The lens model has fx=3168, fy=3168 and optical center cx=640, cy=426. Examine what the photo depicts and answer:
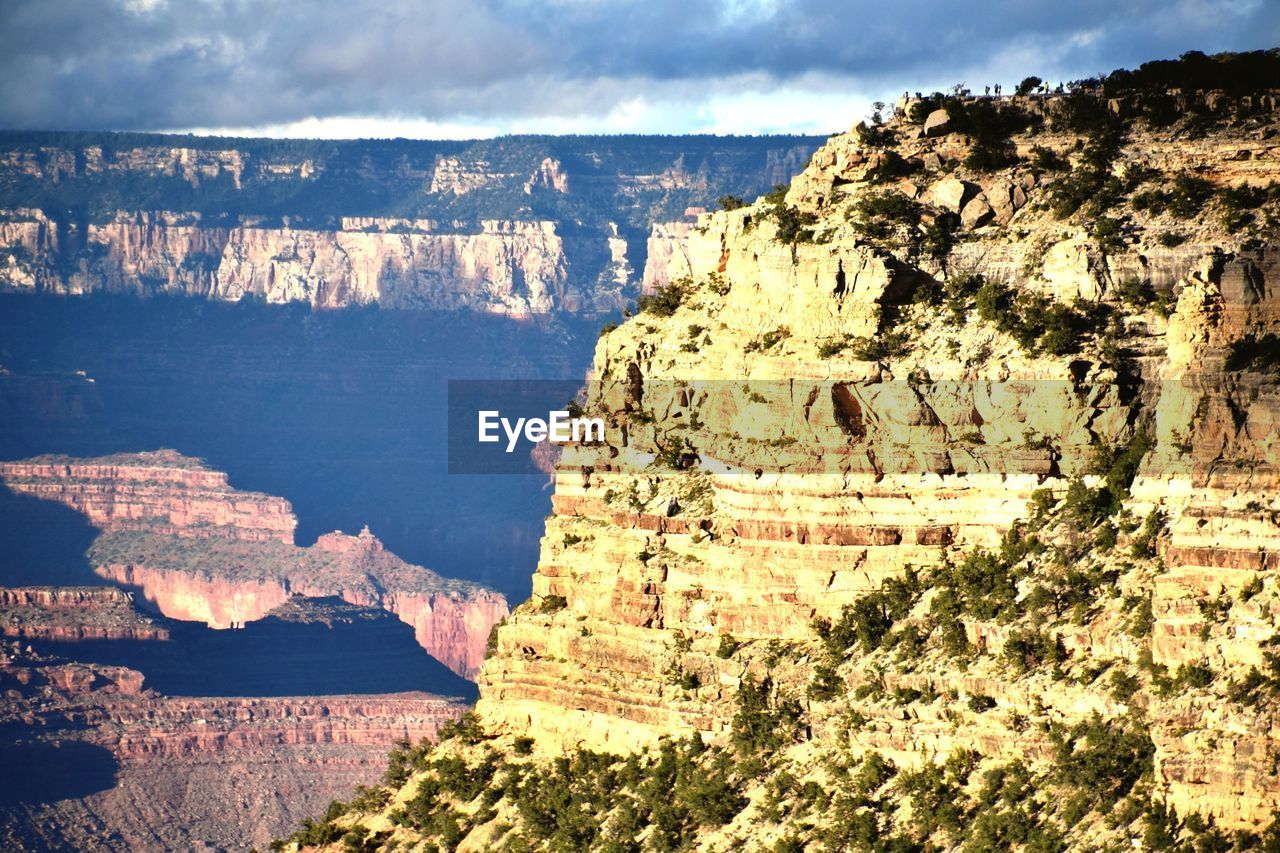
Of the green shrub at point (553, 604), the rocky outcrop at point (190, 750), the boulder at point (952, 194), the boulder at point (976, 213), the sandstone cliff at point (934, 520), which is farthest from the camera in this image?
the rocky outcrop at point (190, 750)

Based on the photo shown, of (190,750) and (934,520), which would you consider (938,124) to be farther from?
(190,750)

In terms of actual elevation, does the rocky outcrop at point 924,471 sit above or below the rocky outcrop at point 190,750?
above

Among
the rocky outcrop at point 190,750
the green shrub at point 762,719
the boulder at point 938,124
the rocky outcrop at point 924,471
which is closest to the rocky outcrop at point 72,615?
the rocky outcrop at point 190,750

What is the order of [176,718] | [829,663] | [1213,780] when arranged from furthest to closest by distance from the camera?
1. [176,718]
2. [829,663]
3. [1213,780]

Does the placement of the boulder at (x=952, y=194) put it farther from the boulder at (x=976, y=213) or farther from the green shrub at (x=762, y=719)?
the green shrub at (x=762, y=719)

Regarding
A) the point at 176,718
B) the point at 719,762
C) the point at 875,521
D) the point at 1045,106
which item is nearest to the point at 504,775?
the point at 719,762

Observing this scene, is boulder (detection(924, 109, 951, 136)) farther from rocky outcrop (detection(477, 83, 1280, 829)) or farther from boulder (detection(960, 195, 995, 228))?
boulder (detection(960, 195, 995, 228))

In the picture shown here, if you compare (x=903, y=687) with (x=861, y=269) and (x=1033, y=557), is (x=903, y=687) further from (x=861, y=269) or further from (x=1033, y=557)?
(x=861, y=269)
